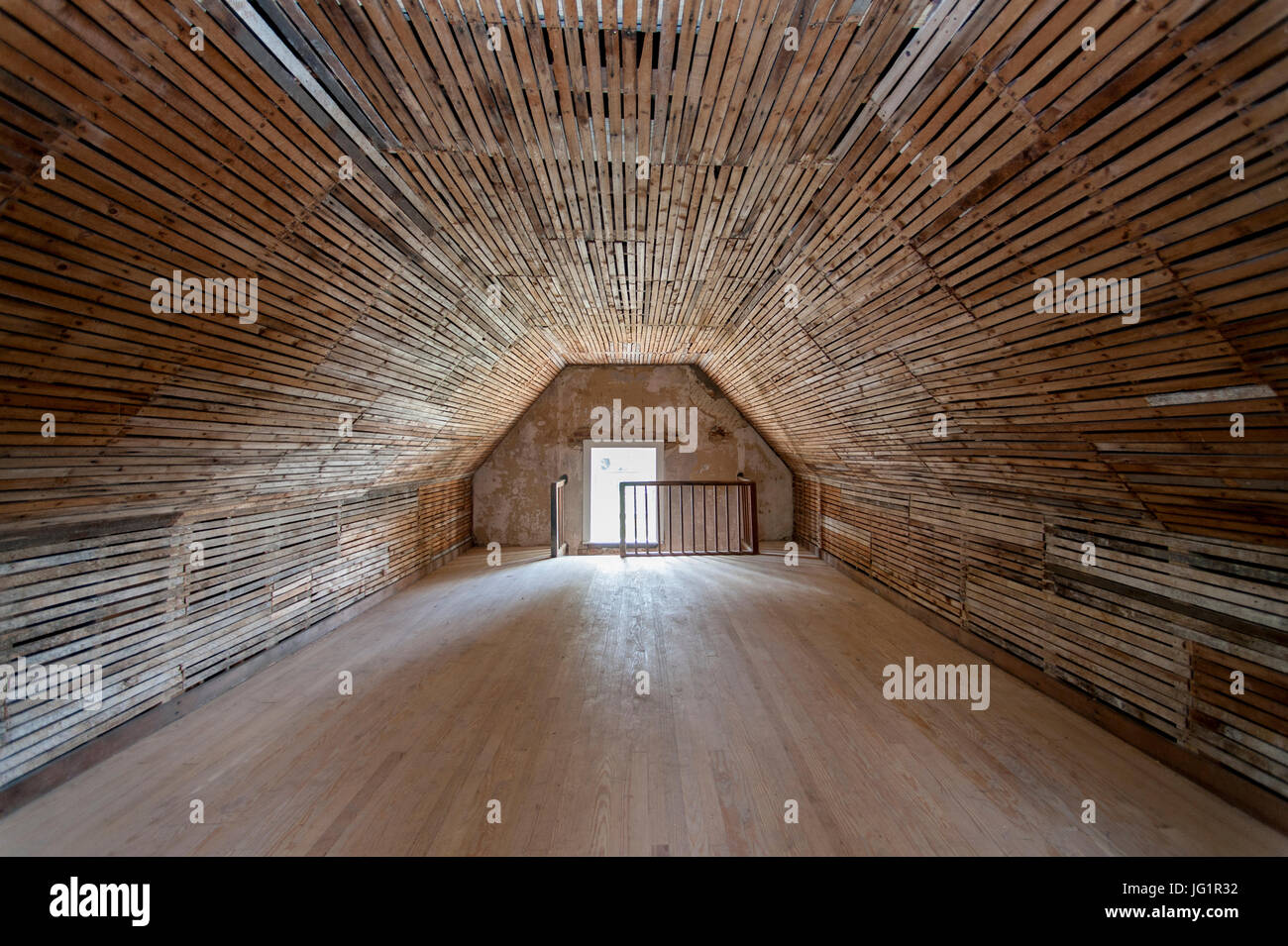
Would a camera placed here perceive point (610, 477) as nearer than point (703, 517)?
No

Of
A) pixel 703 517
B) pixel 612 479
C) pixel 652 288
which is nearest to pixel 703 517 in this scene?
pixel 703 517

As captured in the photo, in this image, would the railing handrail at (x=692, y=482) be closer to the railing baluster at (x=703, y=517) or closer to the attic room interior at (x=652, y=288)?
the railing baluster at (x=703, y=517)

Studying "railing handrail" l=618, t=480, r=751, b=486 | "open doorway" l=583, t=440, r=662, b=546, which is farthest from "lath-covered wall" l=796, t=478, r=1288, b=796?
"open doorway" l=583, t=440, r=662, b=546

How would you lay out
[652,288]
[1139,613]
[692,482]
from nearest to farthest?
[1139,613], [652,288], [692,482]

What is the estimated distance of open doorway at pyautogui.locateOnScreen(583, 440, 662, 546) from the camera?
25.6 ft

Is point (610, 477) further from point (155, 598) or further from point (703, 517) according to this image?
point (155, 598)

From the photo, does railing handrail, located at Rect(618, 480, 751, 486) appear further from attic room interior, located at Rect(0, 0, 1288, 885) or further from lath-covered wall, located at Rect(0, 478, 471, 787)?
lath-covered wall, located at Rect(0, 478, 471, 787)

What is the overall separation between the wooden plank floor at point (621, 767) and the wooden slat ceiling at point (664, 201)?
1.23m

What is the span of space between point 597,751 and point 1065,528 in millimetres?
3010

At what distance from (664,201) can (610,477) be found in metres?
6.38

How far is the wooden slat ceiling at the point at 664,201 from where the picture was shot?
4.43ft

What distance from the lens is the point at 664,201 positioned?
8.95 ft

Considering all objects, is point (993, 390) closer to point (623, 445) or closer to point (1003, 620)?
point (1003, 620)

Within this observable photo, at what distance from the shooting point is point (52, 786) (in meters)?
2.19
